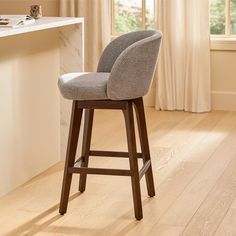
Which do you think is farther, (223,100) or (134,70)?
(223,100)

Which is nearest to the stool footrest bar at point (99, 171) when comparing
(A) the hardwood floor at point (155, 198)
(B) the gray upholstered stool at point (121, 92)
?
(B) the gray upholstered stool at point (121, 92)

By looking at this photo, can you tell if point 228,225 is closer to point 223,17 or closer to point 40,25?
point 40,25

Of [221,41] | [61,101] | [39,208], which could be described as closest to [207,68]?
[221,41]

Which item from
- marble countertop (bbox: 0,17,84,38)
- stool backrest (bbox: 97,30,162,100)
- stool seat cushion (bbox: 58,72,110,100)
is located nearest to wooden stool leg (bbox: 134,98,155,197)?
stool backrest (bbox: 97,30,162,100)

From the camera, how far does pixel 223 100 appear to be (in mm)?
6555

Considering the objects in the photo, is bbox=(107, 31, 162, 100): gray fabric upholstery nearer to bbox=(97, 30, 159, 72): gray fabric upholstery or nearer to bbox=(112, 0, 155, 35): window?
bbox=(97, 30, 159, 72): gray fabric upholstery

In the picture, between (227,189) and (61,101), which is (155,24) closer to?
(61,101)

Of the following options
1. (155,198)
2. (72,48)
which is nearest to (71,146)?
(155,198)

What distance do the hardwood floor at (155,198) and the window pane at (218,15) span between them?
1.33m

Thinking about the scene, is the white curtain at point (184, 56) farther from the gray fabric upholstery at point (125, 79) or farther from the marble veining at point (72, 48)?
the gray fabric upholstery at point (125, 79)

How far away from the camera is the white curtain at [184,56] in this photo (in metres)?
6.34

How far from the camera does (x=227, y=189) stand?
13.8 ft

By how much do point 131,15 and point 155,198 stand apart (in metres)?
3.12

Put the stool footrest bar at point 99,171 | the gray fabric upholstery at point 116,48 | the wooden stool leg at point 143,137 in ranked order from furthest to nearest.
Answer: the gray fabric upholstery at point 116,48
the wooden stool leg at point 143,137
the stool footrest bar at point 99,171
